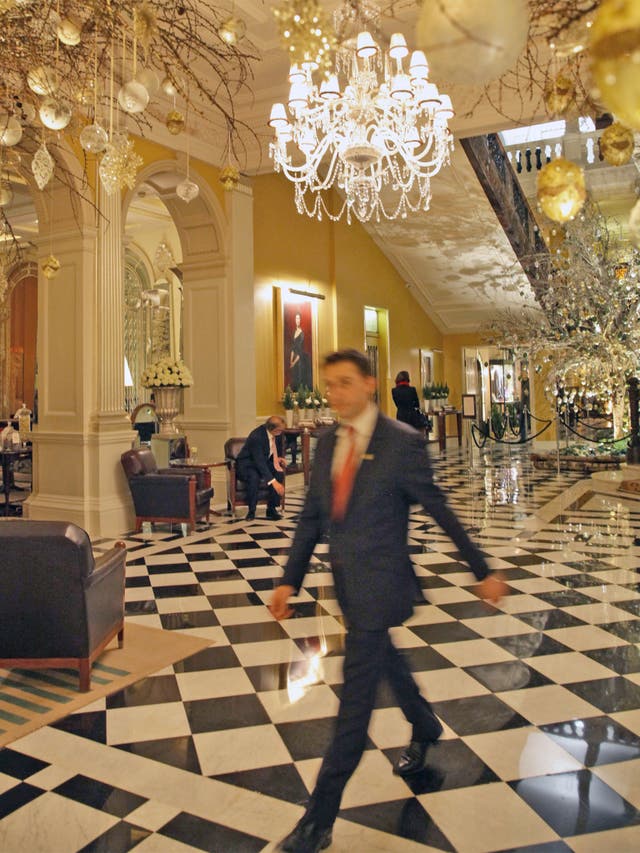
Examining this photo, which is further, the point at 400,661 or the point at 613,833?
the point at 400,661

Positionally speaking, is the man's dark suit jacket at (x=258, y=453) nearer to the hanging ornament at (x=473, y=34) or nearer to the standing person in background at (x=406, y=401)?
the standing person in background at (x=406, y=401)

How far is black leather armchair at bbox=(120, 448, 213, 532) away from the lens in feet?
25.9

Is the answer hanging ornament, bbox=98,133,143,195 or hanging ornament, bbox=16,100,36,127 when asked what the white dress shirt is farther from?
hanging ornament, bbox=16,100,36,127

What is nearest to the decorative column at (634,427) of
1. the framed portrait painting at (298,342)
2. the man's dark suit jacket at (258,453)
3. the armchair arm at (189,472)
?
the framed portrait painting at (298,342)

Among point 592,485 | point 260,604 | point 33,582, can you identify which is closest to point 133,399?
point 592,485

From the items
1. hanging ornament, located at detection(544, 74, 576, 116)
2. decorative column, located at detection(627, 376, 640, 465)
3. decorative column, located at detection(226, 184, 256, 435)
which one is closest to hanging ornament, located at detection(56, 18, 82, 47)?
hanging ornament, located at detection(544, 74, 576, 116)

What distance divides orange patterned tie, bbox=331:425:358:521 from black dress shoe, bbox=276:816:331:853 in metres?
0.92

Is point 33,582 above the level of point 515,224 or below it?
below

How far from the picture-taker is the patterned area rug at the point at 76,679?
3334mm

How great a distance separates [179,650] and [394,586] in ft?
8.01

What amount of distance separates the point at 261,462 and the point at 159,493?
1346 mm

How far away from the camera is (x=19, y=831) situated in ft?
7.88

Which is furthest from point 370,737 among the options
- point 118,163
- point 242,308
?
point 242,308

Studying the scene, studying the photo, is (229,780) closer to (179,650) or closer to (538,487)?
(179,650)
